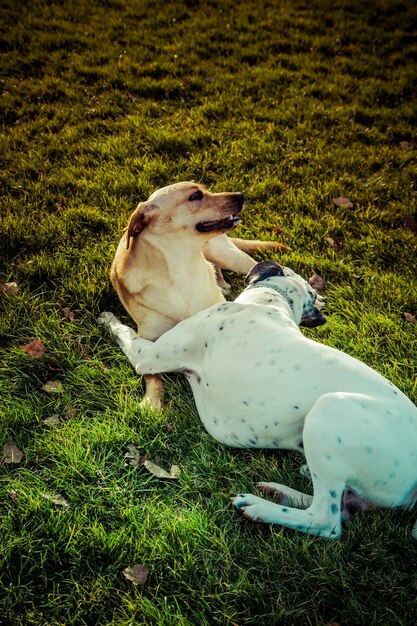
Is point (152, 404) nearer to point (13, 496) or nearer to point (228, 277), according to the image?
point (13, 496)

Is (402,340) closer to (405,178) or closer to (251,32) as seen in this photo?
(405,178)

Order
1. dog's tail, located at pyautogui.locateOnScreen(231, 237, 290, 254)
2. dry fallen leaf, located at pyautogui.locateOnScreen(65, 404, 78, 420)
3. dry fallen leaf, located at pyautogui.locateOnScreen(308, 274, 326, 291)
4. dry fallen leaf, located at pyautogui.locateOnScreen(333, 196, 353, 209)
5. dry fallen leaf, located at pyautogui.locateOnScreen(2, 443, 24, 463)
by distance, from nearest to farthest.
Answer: dry fallen leaf, located at pyautogui.locateOnScreen(2, 443, 24, 463)
dry fallen leaf, located at pyautogui.locateOnScreen(65, 404, 78, 420)
dry fallen leaf, located at pyautogui.locateOnScreen(308, 274, 326, 291)
dog's tail, located at pyautogui.locateOnScreen(231, 237, 290, 254)
dry fallen leaf, located at pyautogui.locateOnScreen(333, 196, 353, 209)

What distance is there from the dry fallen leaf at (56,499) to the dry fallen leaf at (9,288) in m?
1.85

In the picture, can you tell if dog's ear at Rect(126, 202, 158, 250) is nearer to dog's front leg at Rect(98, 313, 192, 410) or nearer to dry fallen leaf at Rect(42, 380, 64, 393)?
dog's front leg at Rect(98, 313, 192, 410)

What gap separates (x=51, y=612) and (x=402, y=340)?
9.77ft

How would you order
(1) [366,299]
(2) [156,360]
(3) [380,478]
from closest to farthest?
(3) [380,478] → (2) [156,360] → (1) [366,299]

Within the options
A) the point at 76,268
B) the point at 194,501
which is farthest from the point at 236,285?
the point at 194,501

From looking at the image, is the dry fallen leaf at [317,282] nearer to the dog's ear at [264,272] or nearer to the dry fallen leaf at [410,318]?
the dry fallen leaf at [410,318]

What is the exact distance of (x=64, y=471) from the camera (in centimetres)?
294

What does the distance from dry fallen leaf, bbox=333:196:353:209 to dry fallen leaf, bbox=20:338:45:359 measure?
346 centimetres

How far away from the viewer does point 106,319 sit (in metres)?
4.09

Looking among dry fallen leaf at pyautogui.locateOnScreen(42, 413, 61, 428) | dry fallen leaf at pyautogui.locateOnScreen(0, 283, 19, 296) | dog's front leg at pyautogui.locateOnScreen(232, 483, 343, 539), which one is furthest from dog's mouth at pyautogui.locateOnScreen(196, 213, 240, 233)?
dog's front leg at pyautogui.locateOnScreen(232, 483, 343, 539)

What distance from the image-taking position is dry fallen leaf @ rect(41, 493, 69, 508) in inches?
109

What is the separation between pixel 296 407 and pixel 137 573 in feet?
3.72
